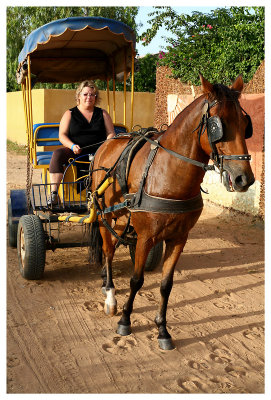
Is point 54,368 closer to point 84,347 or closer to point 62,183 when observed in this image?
point 84,347

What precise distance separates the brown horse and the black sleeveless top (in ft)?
3.84

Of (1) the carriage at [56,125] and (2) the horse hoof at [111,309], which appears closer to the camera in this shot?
(2) the horse hoof at [111,309]

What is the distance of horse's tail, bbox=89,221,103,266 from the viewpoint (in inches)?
193

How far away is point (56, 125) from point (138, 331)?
3422 mm

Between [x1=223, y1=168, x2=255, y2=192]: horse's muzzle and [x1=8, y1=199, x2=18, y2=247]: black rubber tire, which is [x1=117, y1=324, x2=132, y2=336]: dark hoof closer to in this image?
[x1=223, y1=168, x2=255, y2=192]: horse's muzzle

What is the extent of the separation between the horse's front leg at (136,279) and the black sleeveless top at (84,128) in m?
1.95

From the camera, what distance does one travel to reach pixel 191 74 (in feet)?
32.0

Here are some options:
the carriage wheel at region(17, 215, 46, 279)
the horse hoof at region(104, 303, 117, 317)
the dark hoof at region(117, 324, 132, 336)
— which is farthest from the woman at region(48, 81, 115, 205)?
the dark hoof at region(117, 324, 132, 336)

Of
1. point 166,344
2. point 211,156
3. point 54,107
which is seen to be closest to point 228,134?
point 211,156

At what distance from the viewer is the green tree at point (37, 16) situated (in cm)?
1822

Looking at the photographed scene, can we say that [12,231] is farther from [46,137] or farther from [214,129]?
[214,129]

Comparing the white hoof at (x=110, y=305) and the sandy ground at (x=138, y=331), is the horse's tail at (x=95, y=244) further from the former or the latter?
the white hoof at (x=110, y=305)

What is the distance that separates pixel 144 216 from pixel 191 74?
725 cm

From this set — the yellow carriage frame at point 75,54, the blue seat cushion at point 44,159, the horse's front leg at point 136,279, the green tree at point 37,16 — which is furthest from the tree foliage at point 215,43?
the green tree at point 37,16
